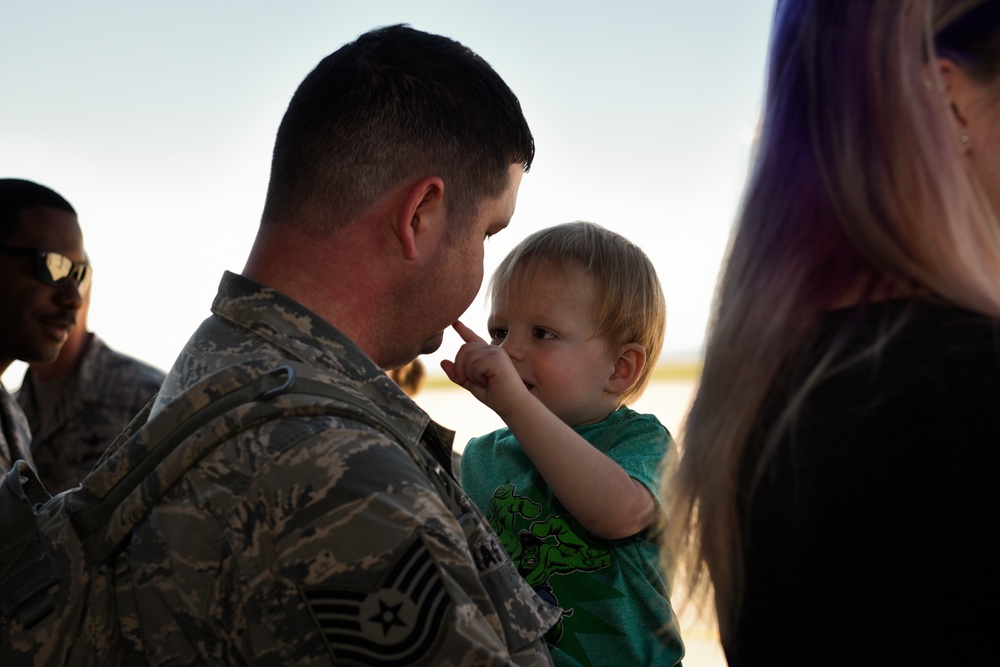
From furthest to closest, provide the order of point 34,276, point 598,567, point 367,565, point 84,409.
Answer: point 84,409
point 34,276
point 598,567
point 367,565

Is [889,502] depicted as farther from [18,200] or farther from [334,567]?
[18,200]

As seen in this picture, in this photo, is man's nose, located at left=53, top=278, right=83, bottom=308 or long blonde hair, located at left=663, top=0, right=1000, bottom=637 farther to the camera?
man's nose, located at left=53, top=278, right=83, bottom=308

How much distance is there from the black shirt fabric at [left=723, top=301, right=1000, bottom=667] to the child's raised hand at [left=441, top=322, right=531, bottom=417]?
102 cm

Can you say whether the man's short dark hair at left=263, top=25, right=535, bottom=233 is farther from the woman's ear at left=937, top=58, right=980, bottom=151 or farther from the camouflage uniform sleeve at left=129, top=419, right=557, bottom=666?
the woman's ear at left=937, top=58, right=980, bottom=151

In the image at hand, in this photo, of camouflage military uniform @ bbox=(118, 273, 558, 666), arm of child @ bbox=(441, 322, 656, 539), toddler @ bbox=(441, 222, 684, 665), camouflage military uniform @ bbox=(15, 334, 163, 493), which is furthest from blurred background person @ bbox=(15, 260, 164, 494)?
camouflage military uniform @ bbox=(118, 273, 558, 666)

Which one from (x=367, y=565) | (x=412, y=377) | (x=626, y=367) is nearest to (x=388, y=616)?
(x=367, y=565)

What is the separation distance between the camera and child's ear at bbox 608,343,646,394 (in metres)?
2.45

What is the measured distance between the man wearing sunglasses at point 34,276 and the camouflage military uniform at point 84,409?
416mm

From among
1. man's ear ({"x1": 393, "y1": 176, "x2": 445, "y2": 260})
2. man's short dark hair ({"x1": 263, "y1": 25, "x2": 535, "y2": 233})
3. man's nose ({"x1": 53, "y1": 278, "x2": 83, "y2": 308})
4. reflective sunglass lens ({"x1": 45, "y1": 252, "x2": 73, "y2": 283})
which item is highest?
man's short dark hair ({"x1": 263, "y1": 25, "x2": 535, "y2": 233})

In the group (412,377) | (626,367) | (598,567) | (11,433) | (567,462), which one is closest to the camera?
(567,462)

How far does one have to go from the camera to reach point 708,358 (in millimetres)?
1230

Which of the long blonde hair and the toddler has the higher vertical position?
the long blonde hair

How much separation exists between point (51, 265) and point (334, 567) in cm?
312

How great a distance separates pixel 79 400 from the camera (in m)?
4.28
